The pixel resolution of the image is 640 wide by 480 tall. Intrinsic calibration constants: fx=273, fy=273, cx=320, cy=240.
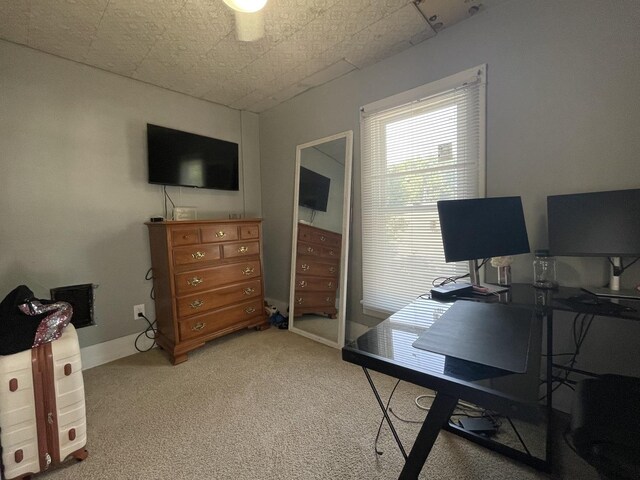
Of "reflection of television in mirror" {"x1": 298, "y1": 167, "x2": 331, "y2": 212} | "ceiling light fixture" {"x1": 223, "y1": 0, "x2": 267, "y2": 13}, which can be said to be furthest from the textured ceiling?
"reflection of television in mirror" {"x1": 298, "y1": 167, "x2": 331, "y2": 212}

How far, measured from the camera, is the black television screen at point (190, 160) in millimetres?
2535

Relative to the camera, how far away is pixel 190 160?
274 cm

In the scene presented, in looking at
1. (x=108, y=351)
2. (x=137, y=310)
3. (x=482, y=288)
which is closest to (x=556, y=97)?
(x=482, y=288)

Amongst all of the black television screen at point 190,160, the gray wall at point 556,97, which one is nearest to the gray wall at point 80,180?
the black television screen at point 190,160

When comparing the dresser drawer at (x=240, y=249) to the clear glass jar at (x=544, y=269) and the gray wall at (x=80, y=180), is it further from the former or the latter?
the clear glass jar at (x=544, y=269)

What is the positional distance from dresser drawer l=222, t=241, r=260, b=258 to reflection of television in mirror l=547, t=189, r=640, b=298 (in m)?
2.39

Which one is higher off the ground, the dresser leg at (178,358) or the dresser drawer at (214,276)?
the dresser drawer at (214,276)

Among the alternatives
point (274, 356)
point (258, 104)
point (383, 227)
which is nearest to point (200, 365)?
point (274, 356)

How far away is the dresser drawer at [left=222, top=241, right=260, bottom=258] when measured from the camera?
264cm

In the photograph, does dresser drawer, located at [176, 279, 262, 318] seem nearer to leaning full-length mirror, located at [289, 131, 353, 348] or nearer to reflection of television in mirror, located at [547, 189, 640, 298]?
leaning full-length mirror, located at [289, 131, 353, 348]

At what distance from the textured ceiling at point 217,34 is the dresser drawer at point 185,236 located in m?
1.39

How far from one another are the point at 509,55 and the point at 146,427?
10.3 ft

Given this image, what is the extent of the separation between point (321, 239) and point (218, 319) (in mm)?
1245

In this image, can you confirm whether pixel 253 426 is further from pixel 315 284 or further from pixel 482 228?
pixel 482 228
